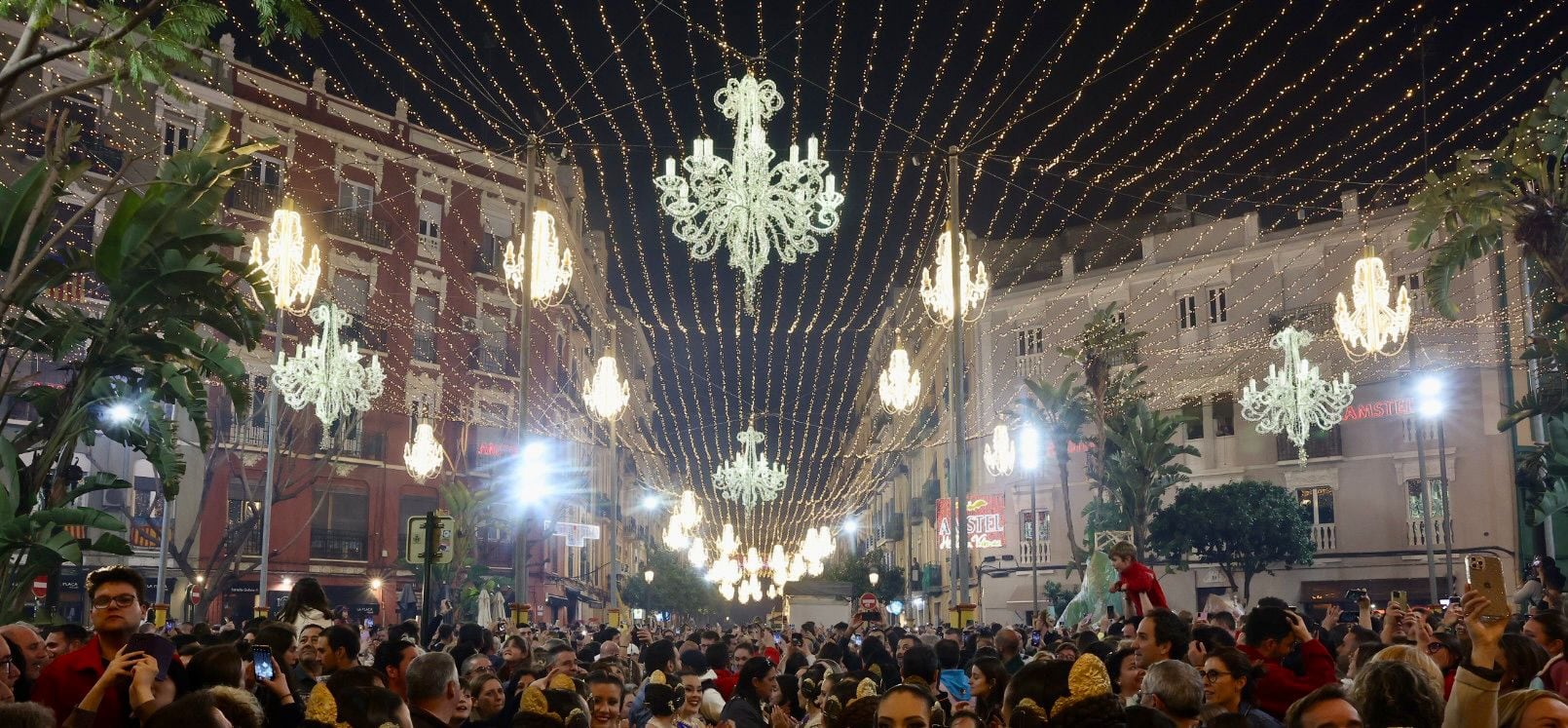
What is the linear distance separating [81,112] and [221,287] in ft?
82.6

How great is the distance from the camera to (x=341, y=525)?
161 feet

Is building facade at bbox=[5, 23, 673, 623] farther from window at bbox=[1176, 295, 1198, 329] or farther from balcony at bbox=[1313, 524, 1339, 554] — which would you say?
balcony at bbox=[1313, 524, 1339, 554]

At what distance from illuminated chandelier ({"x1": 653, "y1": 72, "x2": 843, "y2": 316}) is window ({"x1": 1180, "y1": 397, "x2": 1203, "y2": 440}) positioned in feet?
98.6

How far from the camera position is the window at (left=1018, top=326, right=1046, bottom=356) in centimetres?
5281

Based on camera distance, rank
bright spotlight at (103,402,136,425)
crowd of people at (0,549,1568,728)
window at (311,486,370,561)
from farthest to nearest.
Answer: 1. window at (311,486,370,561)
2. bright spotlight at (103,402,136,425)
3. crowd of people at (0,549,1568,728)

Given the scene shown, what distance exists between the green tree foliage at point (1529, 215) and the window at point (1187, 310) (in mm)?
25176

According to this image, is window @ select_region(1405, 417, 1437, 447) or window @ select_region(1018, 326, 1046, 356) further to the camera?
window @ select_region(1018, 326, 1046, 356)

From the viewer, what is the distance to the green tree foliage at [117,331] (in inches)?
560

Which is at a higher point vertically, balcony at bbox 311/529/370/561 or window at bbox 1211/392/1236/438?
window at bbox 1211/392/1236/438

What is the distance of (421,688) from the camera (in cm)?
702

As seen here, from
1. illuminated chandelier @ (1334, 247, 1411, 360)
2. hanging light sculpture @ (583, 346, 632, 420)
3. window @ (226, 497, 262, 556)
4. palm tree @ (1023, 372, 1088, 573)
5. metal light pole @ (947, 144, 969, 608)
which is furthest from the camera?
window @ (226, 497, 262, 556)

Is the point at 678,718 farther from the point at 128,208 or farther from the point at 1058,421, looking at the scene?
the point at 1058,421

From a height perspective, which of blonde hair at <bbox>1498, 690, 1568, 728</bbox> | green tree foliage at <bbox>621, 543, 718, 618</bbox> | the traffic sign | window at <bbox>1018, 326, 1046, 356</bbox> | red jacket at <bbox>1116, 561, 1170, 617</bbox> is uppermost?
window at <bbox>1018, 326, 1046, 356</bbox>

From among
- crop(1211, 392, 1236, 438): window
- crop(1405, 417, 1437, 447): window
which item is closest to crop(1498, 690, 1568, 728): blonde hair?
crop(1405, 417, 1437, 447): window
